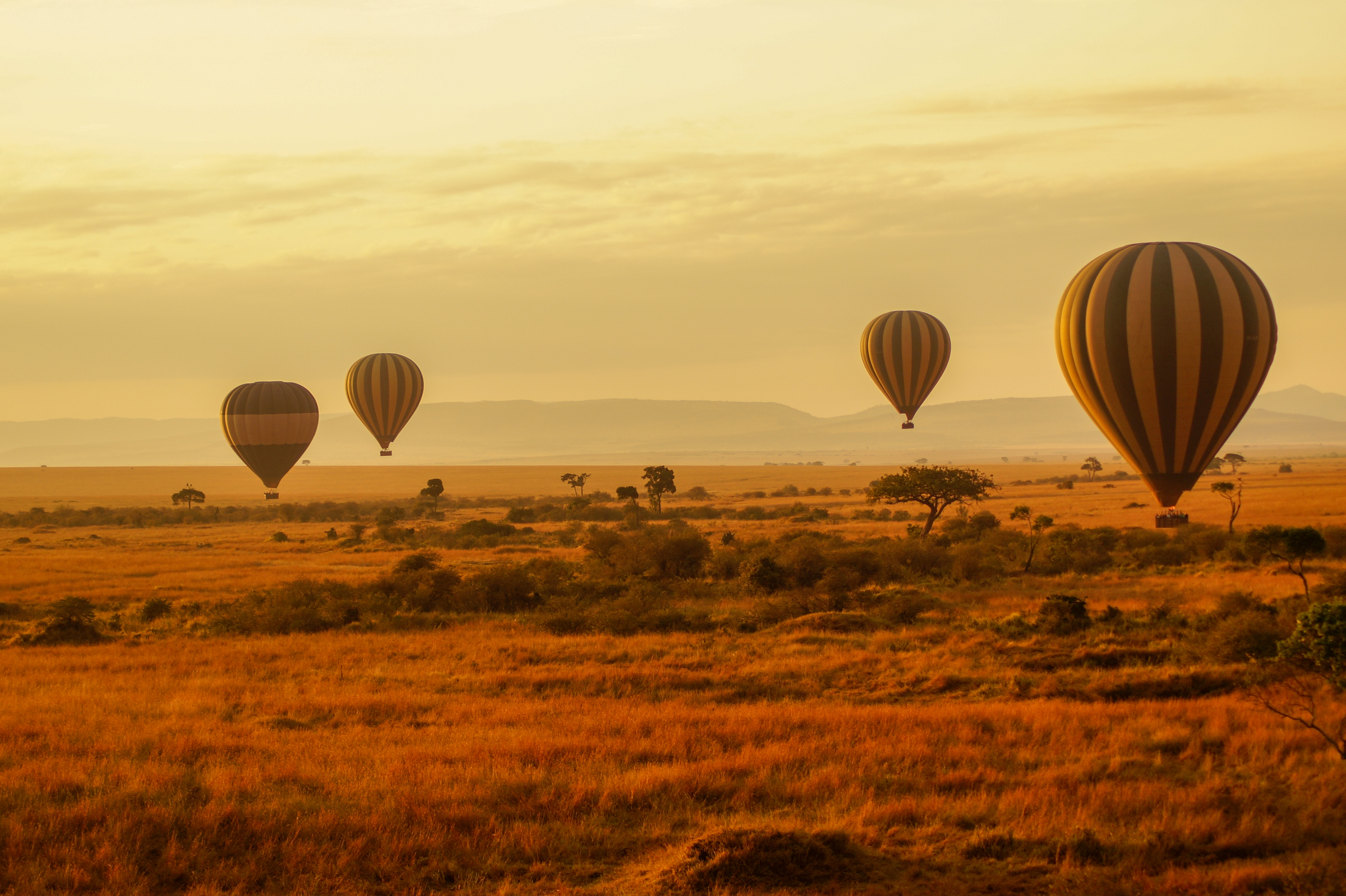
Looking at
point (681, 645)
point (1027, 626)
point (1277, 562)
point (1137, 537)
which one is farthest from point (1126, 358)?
point (681, 645)

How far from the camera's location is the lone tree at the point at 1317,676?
13531mm

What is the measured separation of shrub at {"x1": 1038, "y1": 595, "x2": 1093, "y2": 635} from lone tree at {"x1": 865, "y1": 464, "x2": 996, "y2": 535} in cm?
2604

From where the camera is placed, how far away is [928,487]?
50.9 metres

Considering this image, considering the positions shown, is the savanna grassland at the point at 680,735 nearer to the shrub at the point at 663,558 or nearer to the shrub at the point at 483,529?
the shrub at the point at 663,558

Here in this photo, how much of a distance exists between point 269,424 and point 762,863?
204 ft

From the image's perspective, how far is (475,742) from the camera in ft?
46.1

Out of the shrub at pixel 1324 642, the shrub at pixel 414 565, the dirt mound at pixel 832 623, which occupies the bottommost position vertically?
the dirt mound at pixel 832 623

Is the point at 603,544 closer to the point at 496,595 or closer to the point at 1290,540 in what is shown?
the point at 496,595

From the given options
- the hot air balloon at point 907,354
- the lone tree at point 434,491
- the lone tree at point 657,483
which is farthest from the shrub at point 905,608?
the lone tree at point 434,491

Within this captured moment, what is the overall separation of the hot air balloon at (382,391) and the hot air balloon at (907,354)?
34180mm

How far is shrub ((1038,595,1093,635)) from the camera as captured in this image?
72.7 feet

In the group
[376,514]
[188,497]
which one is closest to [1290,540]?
[376,514]

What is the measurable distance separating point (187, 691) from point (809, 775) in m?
11.5

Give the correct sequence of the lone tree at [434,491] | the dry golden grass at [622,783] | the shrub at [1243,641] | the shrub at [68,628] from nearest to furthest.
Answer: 1. the dry golden grass at [622,783]
2. the shrub at [1243,641]
3. the shrub at [68,628]
4. the lone tree at [434,491]
